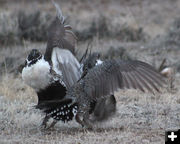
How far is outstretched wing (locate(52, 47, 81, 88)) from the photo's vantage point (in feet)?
20.0

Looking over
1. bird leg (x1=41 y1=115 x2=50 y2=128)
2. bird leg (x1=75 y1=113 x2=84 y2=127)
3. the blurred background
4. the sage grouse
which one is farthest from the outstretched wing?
the blurred background

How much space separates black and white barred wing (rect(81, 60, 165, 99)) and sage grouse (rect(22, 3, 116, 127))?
0.95 feet

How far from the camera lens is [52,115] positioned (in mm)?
5902

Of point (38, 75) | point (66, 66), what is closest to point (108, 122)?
point (66, 66)

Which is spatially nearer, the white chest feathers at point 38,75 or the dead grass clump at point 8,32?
the white chest feathers at point 38,75

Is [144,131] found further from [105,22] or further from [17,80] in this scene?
[105,22]

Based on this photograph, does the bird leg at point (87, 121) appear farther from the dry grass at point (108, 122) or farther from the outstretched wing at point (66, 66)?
the outstretched wing at point (66, 66)

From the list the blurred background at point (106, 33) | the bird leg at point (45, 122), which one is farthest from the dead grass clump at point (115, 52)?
the bird leg at point (45, 122)

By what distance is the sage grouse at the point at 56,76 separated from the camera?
19.2 ft

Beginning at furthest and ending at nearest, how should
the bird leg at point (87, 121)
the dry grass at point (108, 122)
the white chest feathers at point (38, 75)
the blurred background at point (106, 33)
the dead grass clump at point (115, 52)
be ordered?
the blurred background at point (106, 33) → the dead grass clump at point (115, 52) → the bird leg at point (87, 121) → the white chest feathers at point (38, 75) → the dry grass at point (108, 122)

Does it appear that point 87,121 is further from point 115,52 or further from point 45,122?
point 115,52

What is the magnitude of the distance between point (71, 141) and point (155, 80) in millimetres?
1217

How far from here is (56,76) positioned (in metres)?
Answer: 6.00

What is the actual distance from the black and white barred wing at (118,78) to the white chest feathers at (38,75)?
461 mm
